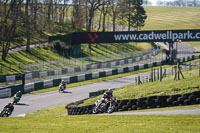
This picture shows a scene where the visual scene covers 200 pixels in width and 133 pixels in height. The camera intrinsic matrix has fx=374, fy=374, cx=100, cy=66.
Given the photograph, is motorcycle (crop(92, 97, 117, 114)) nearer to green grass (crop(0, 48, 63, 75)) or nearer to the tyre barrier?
the tyre barrier

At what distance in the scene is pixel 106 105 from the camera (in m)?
18.3

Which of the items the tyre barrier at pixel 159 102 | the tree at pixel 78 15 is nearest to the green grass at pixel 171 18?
the tree at pixel 78 15

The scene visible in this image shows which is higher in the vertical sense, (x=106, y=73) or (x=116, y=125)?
(x=116, y=125)

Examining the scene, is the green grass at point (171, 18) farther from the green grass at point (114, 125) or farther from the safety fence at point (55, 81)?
the green grass at point (114, 125)

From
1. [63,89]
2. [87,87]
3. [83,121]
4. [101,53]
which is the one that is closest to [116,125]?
[83,121]

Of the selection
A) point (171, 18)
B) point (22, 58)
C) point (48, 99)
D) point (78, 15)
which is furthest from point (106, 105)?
point (171, 18)

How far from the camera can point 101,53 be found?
71.9 m

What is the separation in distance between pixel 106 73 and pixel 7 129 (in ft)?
114

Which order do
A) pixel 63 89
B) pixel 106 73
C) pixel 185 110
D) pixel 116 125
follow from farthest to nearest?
pixel 106 73 < pixel 63 89 < pixel 185 110 < pixel 116 125

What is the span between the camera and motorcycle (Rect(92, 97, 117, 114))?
1786 centimetres

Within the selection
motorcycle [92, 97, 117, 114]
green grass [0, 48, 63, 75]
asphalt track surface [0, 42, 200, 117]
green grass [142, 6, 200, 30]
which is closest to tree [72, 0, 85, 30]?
green grass [0, 48, 63, 75]

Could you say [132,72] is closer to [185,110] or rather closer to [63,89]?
[63,89]

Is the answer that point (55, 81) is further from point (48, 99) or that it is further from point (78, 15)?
point (78, 15)

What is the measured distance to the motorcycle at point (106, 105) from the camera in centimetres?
1786
